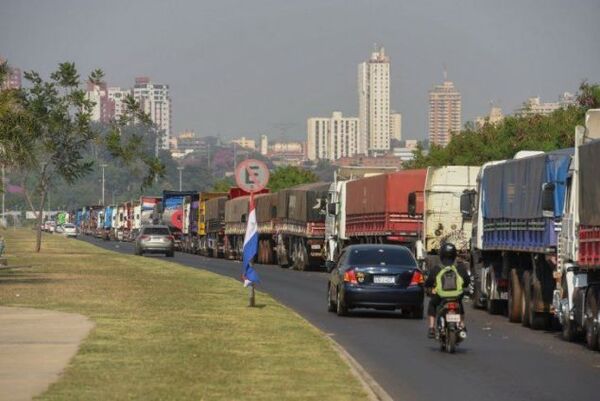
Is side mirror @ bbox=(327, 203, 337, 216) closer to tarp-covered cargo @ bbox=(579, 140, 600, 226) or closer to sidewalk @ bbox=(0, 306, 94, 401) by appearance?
sidewalk @ bbox=(0, 306, 94, 401)

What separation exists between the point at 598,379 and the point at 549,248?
8.24 metres

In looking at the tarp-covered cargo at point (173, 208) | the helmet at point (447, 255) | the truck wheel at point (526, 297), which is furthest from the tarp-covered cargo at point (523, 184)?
the tarp-covered cargo at point (173, 208)

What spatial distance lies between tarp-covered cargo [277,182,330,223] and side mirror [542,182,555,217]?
34.9 metres

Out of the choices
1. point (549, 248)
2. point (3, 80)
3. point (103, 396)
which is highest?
point (3, 80)

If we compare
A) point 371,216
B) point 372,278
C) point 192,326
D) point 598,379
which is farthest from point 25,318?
point 371,216

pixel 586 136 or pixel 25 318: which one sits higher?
pixel 586 136

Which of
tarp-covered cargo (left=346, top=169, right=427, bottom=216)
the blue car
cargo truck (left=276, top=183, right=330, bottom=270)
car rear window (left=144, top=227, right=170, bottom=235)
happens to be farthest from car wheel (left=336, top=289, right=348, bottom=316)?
car rear window (left=144, top=227, right=170, bottom=235)

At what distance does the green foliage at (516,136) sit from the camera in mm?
77750

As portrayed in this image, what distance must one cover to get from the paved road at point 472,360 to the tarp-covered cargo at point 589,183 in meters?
1.94

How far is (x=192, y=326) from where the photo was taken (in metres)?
28.6

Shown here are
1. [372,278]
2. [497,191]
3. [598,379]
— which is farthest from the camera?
[497,191]

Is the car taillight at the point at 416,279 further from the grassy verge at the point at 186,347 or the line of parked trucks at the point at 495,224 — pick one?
the grassy verge at the point at 186,347

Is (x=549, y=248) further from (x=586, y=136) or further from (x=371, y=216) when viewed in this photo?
(x=371, y=216)

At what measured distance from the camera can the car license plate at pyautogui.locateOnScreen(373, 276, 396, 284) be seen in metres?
33.1
